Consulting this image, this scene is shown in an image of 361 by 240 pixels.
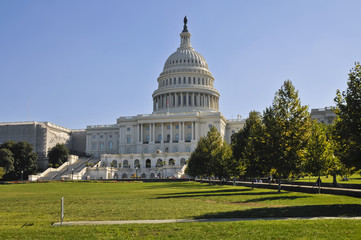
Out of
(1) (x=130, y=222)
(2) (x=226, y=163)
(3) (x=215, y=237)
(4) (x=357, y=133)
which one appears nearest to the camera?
(3) (x=215, y=237)

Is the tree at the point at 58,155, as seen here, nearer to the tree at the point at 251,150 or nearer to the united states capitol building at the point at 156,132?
Result: the united states capitol building at the point at 156,132

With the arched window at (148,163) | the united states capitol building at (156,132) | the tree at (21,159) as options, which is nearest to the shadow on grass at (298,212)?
the united states capitol building at (156,132)

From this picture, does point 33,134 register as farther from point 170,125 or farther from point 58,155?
point 170,125

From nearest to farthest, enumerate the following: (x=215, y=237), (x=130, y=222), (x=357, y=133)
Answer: (x=215, y=237) < (x=130, y=222) < (x=357, y=133)

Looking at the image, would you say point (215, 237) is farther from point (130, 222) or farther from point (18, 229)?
point (18, 229)

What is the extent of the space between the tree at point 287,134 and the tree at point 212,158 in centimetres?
2041

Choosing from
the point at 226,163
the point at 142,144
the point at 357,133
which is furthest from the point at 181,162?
the point at 357,133

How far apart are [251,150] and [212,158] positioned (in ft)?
62.3

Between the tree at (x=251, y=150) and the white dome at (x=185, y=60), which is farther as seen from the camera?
the white dome at (x=185, y=60)

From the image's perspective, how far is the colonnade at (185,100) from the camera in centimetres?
16350

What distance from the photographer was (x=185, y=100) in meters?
164

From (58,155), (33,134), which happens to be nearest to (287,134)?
(58,155)

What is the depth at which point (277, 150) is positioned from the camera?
141 ft

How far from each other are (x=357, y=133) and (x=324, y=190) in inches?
588
